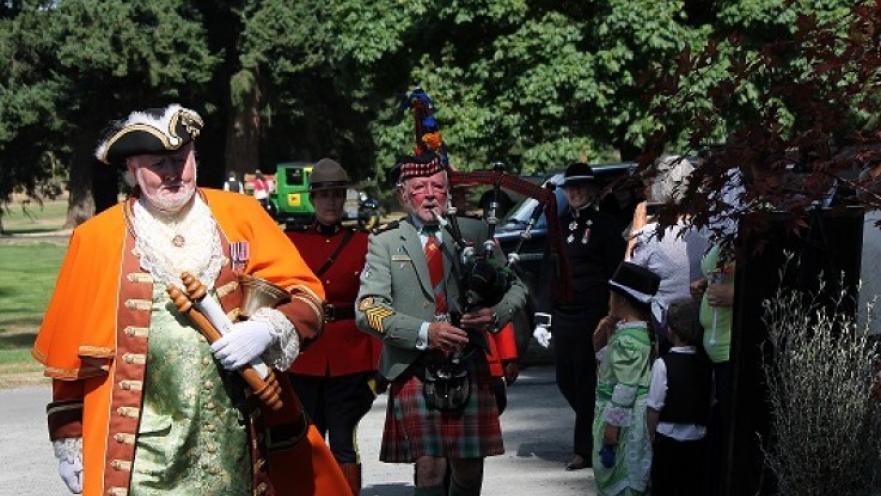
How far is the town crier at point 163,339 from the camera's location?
211 inches

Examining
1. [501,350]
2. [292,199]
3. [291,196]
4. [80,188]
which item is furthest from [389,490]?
[80,188]

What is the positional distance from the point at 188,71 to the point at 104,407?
45937mm

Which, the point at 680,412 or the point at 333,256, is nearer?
the point at 680,412

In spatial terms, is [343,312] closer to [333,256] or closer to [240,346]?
[333,256]

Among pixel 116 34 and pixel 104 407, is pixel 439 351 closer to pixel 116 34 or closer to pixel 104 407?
pixel 104 407

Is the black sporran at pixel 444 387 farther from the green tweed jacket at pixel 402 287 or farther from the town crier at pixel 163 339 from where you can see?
the town crier at pixel 163 339

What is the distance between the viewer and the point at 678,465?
25.6 feet

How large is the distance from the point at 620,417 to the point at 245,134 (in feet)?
148

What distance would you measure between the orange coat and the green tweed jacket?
1.44 metres

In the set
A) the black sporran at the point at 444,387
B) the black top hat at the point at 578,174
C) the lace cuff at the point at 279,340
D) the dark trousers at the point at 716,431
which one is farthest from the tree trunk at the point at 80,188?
the lace cuff at the point at 279,340

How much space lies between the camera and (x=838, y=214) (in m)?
6.96

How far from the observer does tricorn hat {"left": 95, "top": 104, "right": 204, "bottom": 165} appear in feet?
17.9

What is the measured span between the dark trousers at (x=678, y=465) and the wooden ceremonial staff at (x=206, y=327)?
2.97 m

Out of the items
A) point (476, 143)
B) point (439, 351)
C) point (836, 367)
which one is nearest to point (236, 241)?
point (439, 351)
